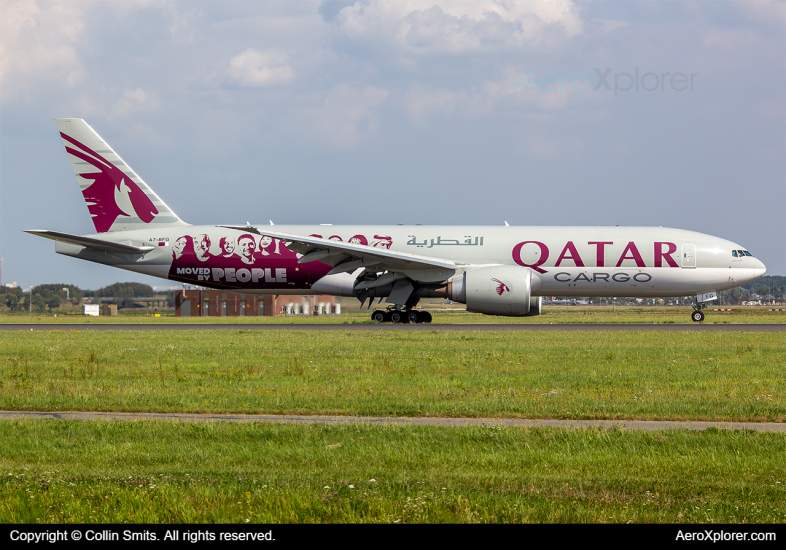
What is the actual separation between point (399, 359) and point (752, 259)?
24.4 m

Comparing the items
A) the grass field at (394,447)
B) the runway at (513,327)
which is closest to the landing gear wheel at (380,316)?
the runway at (513,327)

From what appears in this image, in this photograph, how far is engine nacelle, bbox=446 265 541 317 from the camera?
3269 cm

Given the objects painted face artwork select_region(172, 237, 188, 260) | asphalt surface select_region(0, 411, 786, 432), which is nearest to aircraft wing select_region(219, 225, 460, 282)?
painted face artwork select_region(172, 237, 188, 260)

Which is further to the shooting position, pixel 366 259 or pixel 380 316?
pixel 380 316

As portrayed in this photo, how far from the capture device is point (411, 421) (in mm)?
11422

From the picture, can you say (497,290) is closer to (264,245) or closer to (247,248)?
(264,245)

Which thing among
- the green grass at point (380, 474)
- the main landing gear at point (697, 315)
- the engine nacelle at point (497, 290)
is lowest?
the green grass at point (380, 474)

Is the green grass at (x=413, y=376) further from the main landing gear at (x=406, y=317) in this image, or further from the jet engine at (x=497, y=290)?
the main landing gear at (x=406, y=317)

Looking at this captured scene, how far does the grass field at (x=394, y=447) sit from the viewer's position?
6.90m

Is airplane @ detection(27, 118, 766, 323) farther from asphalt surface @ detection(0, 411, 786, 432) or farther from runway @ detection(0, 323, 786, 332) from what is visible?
asphalt surface @ detection(0, 411, 786, 432)

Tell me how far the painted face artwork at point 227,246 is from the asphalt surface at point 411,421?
25.0 m

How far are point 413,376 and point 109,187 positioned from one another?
27664mm

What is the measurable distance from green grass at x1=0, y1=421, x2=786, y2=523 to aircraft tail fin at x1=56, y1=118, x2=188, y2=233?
97.2 ft

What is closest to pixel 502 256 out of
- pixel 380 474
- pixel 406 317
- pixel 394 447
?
pixel 406 317
